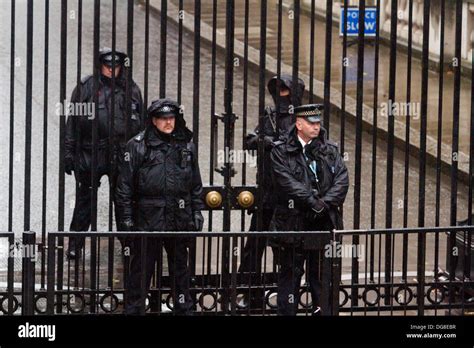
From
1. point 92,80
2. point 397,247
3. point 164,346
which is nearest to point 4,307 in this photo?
point 92,80

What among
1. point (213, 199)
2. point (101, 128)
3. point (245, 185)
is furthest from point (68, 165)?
point (245, 185)

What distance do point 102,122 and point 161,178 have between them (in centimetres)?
197

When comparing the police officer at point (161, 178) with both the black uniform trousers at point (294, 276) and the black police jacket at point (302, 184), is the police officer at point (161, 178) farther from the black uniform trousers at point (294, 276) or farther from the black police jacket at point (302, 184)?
the black uniform trousers at point (294, 276)

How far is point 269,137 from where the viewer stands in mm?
15109

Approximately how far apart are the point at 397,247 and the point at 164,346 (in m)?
6.38

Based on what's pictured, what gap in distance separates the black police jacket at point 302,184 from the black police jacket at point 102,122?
1.41m

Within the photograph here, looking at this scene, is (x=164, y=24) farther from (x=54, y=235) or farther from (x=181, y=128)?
(x=54, y=235)

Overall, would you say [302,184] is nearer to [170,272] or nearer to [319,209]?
[319,209]

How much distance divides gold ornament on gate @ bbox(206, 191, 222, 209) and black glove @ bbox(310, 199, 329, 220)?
966 millimetres

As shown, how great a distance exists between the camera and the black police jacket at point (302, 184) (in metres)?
14.1

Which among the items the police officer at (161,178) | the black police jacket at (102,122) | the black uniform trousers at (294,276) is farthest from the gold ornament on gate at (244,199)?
the black police jacket at (102,122)

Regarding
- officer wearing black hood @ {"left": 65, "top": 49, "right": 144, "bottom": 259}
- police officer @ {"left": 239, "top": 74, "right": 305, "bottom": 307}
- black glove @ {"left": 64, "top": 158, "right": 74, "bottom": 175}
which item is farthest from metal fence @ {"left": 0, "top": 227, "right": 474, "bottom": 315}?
black glove @ {"left": 64, "top": 158, "right": 74, "bottom": 175}

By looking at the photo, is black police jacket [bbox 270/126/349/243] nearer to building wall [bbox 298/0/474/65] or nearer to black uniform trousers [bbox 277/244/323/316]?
black uniform trousers [bbox 277/244/323/316]

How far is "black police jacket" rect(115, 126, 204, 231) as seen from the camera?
14.1m
